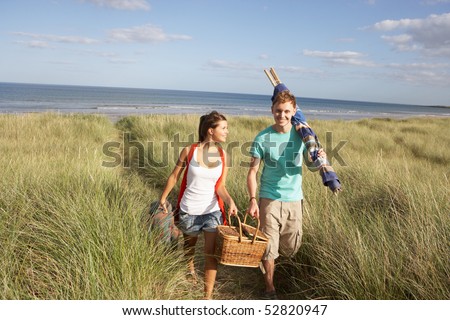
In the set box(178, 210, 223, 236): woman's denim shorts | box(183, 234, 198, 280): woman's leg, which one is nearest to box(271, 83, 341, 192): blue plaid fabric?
box(178, 210, 223, 236): woman's denim shorts

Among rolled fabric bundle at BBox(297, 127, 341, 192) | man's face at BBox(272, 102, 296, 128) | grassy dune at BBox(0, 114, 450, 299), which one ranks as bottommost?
grassy dune at BBox(0, 114, 450, 299)

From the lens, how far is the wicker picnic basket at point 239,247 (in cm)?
292

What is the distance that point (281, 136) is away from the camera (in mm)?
3357

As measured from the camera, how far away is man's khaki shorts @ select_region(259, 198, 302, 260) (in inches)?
131

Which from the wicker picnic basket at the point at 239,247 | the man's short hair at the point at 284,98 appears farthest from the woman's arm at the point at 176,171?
the man's short hair at the point at 284,98

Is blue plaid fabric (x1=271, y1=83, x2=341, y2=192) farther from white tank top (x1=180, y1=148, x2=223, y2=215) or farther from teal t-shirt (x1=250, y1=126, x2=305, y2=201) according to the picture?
white tank top (x1=180, y1=148, x2=223, y2=215)

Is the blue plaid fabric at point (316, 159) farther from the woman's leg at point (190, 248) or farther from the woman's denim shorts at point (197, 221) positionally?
the woman's leg at point (190, 248)

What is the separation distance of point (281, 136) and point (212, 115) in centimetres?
66

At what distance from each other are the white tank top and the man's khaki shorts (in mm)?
461

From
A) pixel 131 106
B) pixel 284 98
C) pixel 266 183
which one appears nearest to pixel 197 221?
pixel 266 183

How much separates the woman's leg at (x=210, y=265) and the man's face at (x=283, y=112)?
1153 mm
